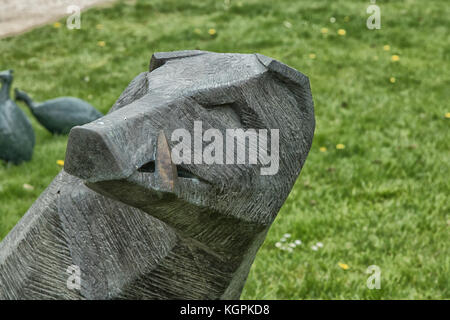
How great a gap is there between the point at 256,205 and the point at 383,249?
228cm

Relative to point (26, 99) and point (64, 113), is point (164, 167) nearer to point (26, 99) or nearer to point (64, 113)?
point (64, 113)

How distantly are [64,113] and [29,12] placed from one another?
13.9 feet

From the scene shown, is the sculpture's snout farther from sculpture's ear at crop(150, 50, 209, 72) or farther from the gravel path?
the gravel path

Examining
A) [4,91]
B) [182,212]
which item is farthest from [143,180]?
[4,91]

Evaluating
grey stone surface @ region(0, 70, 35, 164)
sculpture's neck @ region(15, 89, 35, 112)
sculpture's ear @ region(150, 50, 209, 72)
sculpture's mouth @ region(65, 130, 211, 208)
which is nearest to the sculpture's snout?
sculpture's mouth @ region(65, 130, 211, 208)

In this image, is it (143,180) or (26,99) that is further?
(26,99)

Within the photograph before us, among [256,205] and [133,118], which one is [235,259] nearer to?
[256,205]

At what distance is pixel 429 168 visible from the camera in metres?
4.35

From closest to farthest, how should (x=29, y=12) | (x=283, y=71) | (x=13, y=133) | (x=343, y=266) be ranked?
(x=283, y=71) → (x=343, y=266) → (x=13, y=133) → (x=29, y=12)

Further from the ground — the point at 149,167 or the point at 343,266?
the point at 149,167

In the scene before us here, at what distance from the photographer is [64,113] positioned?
196 inches

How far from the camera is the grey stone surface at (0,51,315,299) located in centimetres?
123

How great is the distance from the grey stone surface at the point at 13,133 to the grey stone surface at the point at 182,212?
10.2 ft

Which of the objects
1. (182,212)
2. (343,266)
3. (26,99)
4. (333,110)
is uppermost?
(182,212)
